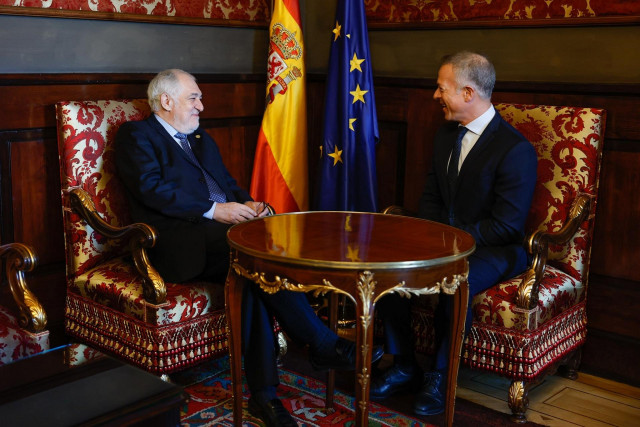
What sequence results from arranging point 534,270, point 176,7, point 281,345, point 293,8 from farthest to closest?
point 293,8 → point 176,7 → point 281,345 → point 534,270

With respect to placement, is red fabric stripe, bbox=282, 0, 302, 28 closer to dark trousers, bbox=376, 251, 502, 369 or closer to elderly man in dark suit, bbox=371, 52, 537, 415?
elderly man in dark suit, bbox=371, 52, 537, 415

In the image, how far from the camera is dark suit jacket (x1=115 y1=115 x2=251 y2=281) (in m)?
2.89

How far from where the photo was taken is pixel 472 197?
119 inches

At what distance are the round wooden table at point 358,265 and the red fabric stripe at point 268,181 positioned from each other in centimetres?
122

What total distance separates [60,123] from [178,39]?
90 cm

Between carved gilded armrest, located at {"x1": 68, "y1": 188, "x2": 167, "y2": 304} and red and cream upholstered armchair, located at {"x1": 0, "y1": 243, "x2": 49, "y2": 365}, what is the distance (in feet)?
1.33

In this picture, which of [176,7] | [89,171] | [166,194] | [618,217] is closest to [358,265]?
[166,194]

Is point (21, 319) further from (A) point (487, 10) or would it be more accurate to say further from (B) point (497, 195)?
(A) point (487, 10)

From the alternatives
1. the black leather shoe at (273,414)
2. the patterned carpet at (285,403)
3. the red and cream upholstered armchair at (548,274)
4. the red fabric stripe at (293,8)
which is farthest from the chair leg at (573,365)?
the red fabric stripe at (293,8)

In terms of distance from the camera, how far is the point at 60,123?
2.98 meters

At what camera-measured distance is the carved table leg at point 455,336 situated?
8.05ft

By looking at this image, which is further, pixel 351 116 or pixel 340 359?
pixel 351 116

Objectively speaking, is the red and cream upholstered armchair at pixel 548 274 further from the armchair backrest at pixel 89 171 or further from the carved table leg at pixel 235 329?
the armchair backrest at pixel 89 171

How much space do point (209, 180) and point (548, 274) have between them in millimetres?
1420
